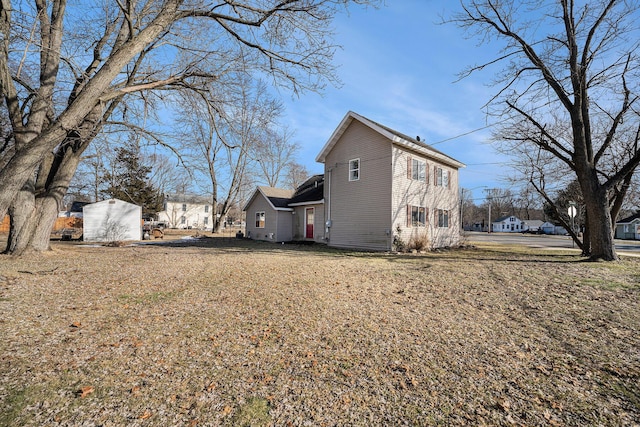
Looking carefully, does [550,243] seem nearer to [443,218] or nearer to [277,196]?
[443,218]

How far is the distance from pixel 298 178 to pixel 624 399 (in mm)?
41350

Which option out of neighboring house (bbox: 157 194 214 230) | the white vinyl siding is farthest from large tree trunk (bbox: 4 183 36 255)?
neighboring house (bbox: 157 194 214 230)

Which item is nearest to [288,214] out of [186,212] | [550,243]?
[550,243]

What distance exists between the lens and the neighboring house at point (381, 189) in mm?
14234

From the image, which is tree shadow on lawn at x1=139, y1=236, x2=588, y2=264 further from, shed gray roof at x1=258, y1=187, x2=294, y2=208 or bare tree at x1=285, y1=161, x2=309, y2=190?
bare tree at x1=285, y1=161, x2=309, y2=190

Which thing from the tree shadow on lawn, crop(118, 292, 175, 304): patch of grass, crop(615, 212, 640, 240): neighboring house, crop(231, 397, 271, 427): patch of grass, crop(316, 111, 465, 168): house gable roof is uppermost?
crop(316, 111, 465, 168): house gable roof

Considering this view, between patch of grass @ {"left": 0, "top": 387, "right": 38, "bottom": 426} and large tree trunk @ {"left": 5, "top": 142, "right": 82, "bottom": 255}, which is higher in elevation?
large tree trunk @ {"left": 5, "top": 142, "right": 82, "bottom": 255}

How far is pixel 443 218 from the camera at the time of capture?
17984 mm

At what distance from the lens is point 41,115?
6.59 meters

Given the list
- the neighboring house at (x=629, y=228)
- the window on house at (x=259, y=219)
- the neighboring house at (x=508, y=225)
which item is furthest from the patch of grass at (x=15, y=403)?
the neighboring house at (x=508, y=225)

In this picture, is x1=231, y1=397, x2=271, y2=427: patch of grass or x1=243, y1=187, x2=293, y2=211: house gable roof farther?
x1=243, y1=187, x2=293, y2=211: house gable roof

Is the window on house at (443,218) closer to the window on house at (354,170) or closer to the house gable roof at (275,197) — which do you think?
the window on house at (354,170)

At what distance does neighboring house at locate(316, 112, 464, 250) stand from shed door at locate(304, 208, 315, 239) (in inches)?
86.3

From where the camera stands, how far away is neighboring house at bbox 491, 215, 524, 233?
6946cm
